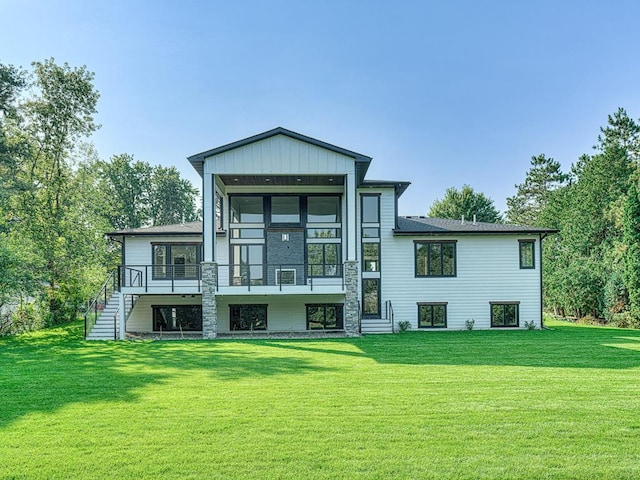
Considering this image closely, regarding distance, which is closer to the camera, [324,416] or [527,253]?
[324,416]

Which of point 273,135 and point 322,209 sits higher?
point 273,135

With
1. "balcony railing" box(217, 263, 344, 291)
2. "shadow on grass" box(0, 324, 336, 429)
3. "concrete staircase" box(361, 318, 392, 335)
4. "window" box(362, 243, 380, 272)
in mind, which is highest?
"window" box(362, 243, 380, 272)

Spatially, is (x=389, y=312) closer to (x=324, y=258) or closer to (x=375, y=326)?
(x=375, y=326)

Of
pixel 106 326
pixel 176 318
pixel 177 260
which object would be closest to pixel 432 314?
pixel 176 318

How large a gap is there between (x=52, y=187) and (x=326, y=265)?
54.0ft

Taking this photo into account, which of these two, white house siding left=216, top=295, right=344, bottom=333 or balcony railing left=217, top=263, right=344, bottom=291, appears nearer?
balcony railing left=217, top=263, right=344, bottom=291

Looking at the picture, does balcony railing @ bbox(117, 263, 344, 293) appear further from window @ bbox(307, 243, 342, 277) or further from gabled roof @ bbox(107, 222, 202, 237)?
gabled roof @ bbox(107, 222, 202, 237)

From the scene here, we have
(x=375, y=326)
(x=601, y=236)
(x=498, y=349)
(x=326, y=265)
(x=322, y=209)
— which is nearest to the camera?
(x=498, y=349)

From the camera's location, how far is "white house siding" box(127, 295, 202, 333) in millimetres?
20594

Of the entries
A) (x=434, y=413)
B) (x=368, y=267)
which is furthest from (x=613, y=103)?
(x=434, y=413)

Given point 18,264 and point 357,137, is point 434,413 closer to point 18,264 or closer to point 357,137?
point 18,264

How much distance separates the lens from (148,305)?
20.7 m

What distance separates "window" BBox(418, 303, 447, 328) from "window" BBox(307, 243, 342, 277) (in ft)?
14.2

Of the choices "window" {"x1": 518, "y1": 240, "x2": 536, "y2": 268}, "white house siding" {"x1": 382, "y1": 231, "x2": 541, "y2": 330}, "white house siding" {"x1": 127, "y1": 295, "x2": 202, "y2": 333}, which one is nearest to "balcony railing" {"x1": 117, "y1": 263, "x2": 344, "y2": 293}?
Result: "white house siding" {"x1": 127, "y1": 295, "x2": 202, "y2": 333}
